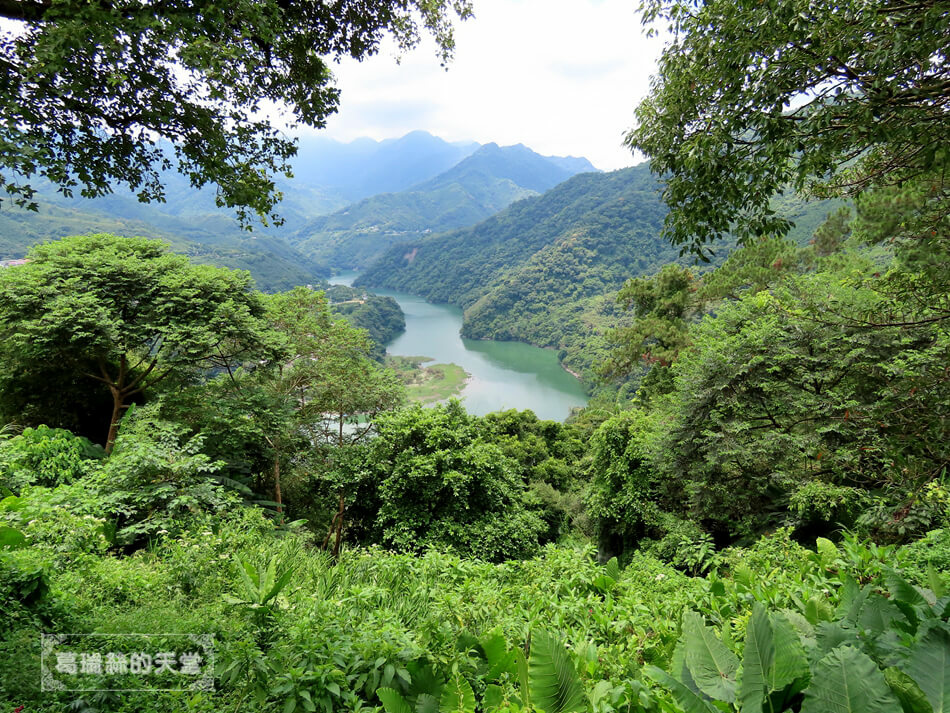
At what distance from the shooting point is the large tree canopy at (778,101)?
185 cm

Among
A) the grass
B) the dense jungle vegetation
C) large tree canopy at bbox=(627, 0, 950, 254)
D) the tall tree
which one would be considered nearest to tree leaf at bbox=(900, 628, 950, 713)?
the dense jungle vegetation

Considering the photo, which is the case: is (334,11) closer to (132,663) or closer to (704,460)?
(132,663)

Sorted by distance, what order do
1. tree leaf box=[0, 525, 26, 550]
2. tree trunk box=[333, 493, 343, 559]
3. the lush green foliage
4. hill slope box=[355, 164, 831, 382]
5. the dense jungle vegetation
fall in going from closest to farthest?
the dense jungle vegetation
tree leaf box=[0, 525, 26, 550]
tree trunk box=[333, 493, 343, 559]
the lush green foliage
hill slope box=[355, 164, 831, 382]

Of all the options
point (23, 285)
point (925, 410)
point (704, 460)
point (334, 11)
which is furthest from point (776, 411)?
point (23, 285)

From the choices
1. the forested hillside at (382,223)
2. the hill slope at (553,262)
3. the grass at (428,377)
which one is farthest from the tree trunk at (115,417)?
the forested hillside at (382,223)

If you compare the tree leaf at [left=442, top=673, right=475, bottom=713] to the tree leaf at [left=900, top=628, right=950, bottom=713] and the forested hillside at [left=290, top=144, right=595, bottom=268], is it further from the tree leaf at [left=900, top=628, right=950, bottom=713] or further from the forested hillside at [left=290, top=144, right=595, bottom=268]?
the forested hillside at [left=290, top=144, right=595, bottom=268]

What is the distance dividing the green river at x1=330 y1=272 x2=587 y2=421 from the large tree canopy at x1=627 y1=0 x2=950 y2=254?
94.1 ft

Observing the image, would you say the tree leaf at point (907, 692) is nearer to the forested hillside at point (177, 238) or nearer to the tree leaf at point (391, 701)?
the tree leaf at point (391, 701)

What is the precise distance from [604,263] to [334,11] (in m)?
80.9

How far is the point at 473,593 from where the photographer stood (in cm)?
276

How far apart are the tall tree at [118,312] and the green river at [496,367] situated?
24.9 meters

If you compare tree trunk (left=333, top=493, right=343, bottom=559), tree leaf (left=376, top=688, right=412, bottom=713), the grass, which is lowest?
the grass

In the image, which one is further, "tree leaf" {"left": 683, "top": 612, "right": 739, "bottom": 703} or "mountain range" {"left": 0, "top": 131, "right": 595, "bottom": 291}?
"mountain range" {"left": 0, "top": 131, "right": 595, "bottom": 291}

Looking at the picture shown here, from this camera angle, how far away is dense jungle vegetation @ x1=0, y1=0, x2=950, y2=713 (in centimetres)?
168
